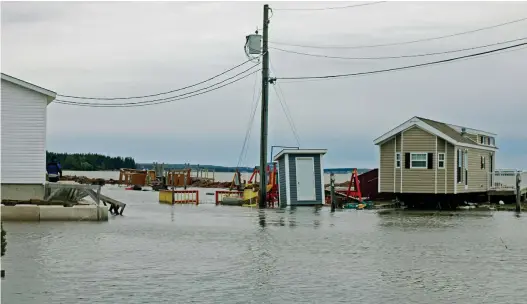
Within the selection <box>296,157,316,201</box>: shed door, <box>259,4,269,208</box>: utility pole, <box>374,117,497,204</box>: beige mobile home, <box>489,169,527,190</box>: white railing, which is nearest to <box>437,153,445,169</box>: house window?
<box>374,117,497,204</box>: beige mobile home

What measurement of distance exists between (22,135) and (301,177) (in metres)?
17.6

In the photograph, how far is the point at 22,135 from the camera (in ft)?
106

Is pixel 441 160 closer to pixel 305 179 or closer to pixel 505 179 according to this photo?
pixel 305 179

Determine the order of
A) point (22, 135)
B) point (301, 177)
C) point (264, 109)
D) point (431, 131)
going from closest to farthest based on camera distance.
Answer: point (22, 135) → point (431, 131) → point (264, 109) → point (301, 177)

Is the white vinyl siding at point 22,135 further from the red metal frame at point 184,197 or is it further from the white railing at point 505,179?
the white railing at point 505,179

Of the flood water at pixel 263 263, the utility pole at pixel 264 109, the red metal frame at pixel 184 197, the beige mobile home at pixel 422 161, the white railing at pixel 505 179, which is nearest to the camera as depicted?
the flood water at pixel 263 263

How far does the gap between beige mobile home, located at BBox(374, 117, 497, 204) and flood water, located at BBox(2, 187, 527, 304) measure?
11.5 meters

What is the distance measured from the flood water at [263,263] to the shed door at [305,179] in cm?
1317

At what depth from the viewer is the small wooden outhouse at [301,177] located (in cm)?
4556

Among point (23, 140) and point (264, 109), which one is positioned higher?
point (264, 109)

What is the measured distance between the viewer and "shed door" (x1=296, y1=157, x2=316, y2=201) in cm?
4575

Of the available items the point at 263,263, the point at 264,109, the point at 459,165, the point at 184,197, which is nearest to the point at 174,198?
the point at 184,197

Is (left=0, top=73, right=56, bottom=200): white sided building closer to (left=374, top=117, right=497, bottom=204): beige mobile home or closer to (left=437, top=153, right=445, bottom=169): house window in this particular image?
(left=374, top=117, right=497, bottom=204): beige mobile home

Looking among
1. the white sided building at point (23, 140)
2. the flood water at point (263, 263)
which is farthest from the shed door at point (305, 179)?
the white sided building at point (23, 140)
